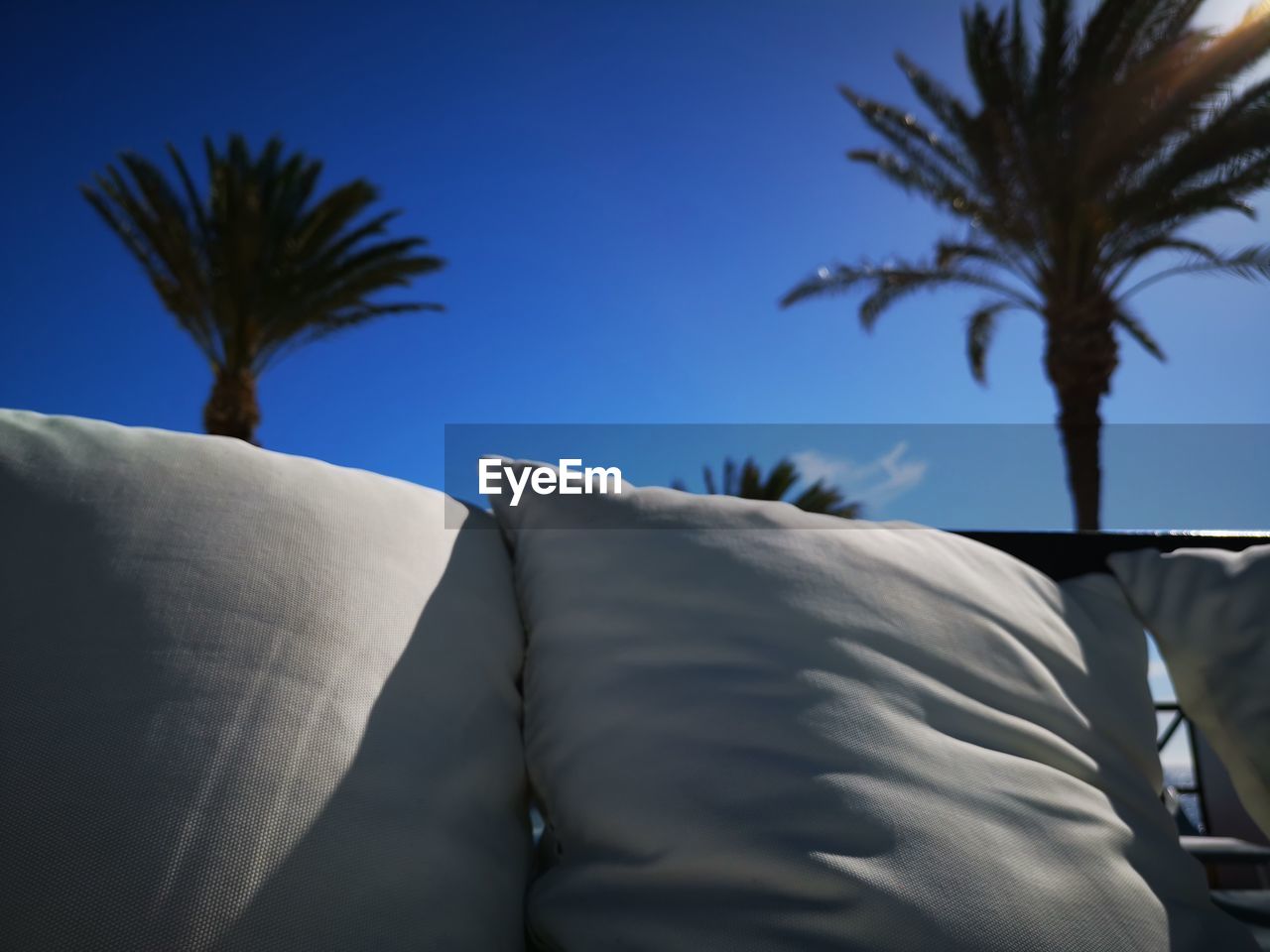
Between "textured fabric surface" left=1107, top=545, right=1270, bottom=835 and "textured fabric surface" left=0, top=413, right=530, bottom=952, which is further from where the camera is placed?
"textured fabric surface" left=1107, top=545, right=1270, bottom=835

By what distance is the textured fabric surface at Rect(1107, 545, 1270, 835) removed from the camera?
60 cm

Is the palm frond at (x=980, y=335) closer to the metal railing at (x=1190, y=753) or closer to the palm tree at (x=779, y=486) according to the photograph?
the palm tree at (x=779, y=486)

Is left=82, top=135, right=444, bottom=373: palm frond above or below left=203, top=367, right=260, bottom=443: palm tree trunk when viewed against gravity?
above

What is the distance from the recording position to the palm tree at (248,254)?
732 cm

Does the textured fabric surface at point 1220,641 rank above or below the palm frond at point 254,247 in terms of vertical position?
below

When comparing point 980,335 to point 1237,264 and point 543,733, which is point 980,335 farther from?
point 543,733

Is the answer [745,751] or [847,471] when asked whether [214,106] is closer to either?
[847,471]

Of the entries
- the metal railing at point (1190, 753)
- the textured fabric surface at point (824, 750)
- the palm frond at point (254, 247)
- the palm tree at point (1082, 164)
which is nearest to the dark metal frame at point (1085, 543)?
the textured fabric surface at point (824, 750)

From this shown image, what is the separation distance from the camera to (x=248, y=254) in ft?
24.5

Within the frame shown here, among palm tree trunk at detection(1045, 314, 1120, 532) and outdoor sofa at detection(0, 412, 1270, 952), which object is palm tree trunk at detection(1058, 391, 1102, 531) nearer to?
palm tree trunk at detection(1045, 314, 1120, 532)

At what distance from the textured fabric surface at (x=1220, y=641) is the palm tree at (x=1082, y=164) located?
6.31m

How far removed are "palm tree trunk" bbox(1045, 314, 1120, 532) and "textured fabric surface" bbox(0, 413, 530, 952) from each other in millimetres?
7410

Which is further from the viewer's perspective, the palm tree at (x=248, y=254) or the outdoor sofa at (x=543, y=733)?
the palm tree at (x=248, y=254)

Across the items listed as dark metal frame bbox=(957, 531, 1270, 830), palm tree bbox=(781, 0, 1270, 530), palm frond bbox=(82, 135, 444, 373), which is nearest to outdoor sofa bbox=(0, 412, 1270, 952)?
dark metal frame bbox=(957, 531, 1270, 830)
